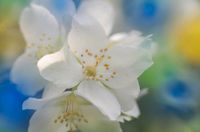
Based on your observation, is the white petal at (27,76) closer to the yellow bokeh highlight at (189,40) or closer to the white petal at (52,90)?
the white petal at (52,90)

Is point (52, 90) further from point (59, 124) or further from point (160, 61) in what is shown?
point (160, 61)

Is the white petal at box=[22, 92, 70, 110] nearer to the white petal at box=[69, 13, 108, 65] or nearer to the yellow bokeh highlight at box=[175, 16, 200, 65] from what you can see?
the white petal at box=[69, 13, 108, 65]

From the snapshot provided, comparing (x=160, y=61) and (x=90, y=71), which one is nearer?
(x=90, y=71)

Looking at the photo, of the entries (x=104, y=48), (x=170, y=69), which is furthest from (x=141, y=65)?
(x=170, y=69)

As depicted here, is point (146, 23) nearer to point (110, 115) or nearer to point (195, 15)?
point (195, 15)

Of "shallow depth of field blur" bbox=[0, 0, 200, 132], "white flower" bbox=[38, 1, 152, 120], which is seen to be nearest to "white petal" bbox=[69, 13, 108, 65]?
"white flower" bbox=[38, 1, 152, 120]

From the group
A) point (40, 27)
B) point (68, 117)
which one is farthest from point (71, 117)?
point (40, 27)

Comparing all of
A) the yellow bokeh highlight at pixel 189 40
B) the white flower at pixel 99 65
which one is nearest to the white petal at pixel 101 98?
the white flower at pixel 99 65
